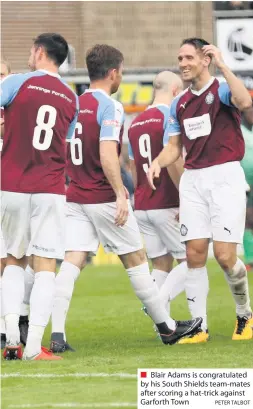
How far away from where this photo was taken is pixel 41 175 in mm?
8852

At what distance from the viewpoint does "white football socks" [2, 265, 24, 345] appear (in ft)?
28.8

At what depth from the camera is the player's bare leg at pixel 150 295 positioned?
9688 mm

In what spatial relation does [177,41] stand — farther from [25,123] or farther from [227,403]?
[227,403]

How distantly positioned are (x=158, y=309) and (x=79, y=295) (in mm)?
5925

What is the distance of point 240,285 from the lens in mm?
10078

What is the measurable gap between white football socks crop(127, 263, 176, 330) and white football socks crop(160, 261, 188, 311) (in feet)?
3.21

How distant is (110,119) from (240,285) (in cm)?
174

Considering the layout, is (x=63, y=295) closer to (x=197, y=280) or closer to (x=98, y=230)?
(x=98, y=230)

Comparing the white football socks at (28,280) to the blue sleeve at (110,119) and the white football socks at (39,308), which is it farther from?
the blue sleeve at (110,119)

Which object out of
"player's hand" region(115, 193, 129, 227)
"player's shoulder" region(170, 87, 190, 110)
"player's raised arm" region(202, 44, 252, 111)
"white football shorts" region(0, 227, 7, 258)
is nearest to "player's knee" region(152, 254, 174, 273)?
"player's shoulder" region(170, 87, 190, 110)

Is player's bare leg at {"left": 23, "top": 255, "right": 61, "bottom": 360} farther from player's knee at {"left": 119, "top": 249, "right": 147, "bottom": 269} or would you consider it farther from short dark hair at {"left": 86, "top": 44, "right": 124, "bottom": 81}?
short dark hair at {"left": 86, "top": 44, "right": 124, "bottom": 81}

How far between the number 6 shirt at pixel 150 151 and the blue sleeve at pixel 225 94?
3.69 ft

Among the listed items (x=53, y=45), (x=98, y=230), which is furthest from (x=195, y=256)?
(x=53, y=45)

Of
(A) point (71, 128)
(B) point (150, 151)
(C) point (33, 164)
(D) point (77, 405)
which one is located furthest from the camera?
(B) point (150, 151)
